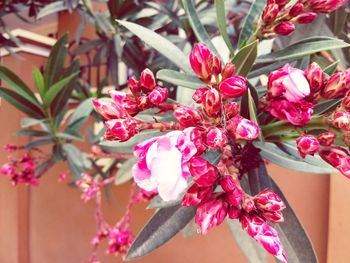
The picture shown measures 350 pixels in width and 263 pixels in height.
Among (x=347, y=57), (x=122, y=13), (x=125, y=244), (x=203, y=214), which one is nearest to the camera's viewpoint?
(x=203, y=214)

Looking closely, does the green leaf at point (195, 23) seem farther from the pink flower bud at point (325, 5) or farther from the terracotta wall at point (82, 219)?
the terracotta wall at point (82, 219)

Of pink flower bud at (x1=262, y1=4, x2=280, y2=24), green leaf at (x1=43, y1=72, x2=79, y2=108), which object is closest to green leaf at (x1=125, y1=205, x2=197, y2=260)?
pink flower bud at (x1=262, y1=4, x2=280, y2=24)

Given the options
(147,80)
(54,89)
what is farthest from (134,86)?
(54,89)

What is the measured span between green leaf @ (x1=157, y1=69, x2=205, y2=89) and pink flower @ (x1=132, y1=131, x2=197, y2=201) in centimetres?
20

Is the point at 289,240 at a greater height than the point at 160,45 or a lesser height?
lesser

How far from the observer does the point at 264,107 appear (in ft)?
1.51

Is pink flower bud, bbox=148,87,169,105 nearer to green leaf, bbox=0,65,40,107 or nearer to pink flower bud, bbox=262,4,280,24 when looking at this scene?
pink flower bud, bbox=262,4,280,24

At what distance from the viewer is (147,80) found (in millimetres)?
416

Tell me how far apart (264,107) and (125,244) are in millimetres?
815

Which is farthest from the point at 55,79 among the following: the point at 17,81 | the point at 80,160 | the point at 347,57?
the point at 347,57

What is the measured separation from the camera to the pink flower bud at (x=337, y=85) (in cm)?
38

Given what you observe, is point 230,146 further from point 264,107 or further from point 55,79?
point 55,79

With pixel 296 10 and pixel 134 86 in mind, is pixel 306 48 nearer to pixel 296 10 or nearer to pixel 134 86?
pixel 296 10

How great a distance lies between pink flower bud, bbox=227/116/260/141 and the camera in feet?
1.15
